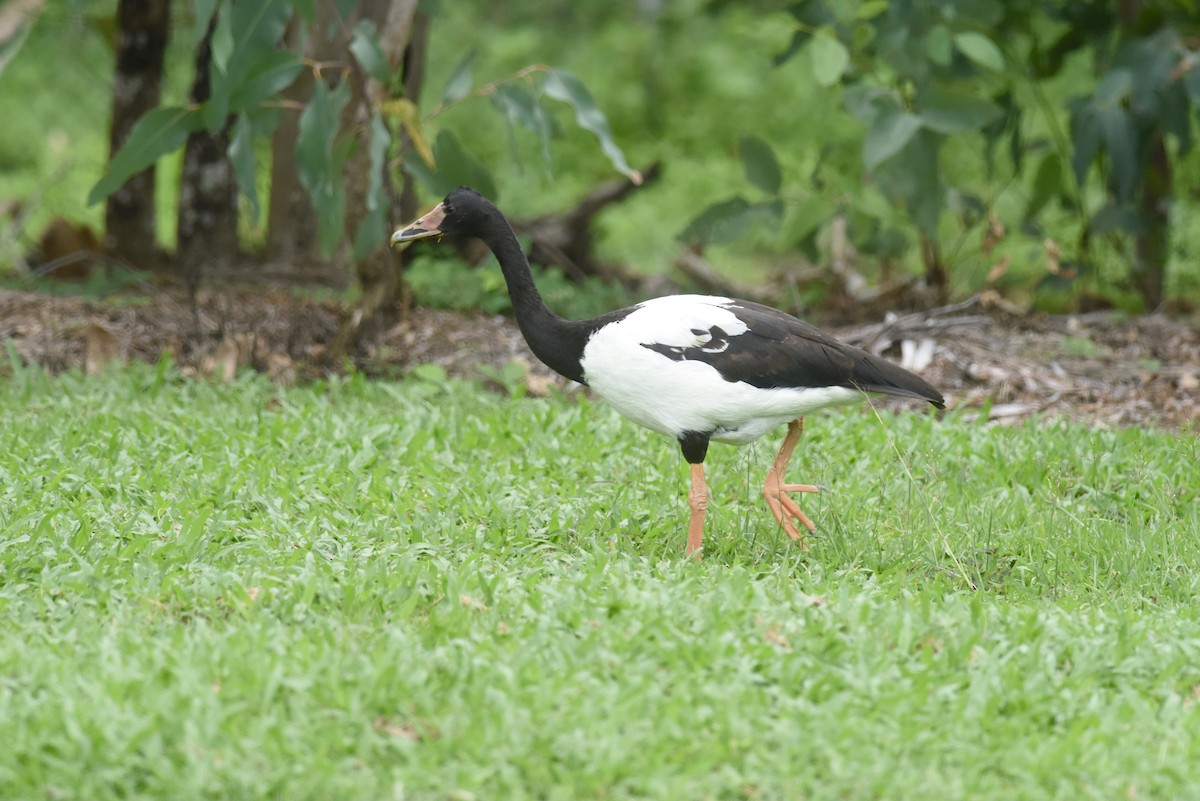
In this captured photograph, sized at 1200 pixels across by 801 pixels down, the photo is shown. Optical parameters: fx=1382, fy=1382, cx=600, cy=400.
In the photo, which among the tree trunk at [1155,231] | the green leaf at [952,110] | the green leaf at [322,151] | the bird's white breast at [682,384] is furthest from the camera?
the tree trunk at [1155,231]

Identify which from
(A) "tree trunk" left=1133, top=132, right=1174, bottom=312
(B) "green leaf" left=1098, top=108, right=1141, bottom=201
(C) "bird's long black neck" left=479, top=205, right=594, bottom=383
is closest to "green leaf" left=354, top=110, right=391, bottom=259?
(C) "bird's long black neck" left=479, top=205, right=594, bottom=383

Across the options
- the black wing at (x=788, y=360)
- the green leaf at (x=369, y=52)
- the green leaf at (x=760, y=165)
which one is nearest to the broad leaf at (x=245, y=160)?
the green leaf at (x=369, y=52)

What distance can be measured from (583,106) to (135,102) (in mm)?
4171

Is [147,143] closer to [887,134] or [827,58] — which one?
[827,58]

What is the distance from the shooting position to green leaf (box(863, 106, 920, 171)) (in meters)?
7.52

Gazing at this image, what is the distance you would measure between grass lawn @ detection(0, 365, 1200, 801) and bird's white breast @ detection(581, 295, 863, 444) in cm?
51

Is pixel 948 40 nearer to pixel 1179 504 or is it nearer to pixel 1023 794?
pixel 1179 504

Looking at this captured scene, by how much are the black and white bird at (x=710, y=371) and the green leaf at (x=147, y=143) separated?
2.76 meters

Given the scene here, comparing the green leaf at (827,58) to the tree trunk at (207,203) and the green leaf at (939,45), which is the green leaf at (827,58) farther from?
the tree trunk at (207,203)

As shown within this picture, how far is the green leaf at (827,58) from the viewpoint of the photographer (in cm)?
756

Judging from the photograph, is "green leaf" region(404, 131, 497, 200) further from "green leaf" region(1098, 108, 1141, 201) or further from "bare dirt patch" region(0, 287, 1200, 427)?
"green leaf" region(1098, 108, 1141, 201)

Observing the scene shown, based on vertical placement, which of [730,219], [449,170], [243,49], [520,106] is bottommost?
[730,219]

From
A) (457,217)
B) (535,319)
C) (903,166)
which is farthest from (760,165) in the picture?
(535,319)

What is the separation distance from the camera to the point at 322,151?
6824 millimetres
